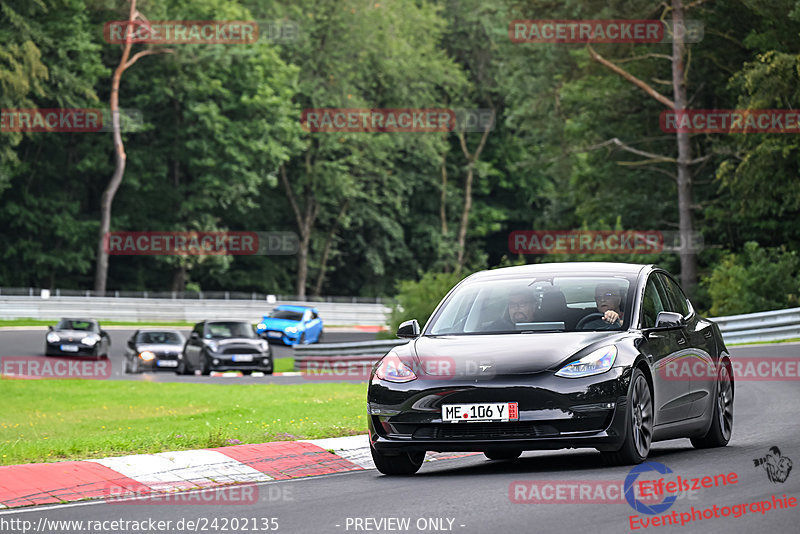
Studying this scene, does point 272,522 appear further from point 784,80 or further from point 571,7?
point 571,7

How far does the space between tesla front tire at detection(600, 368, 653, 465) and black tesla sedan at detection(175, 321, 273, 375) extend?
2525cm

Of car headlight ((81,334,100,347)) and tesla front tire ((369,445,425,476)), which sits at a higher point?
tesla front tire ((369,445,425,476))

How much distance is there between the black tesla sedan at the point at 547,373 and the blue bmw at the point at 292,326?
39907 millimetres

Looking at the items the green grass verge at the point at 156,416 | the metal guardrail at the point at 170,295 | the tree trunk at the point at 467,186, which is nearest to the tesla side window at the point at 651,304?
the green grass verge at the point at 156,416

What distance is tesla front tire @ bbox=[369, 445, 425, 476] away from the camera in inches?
416

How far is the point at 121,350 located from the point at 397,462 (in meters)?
38.4

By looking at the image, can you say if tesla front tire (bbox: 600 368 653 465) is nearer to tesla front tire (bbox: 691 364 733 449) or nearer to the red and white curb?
tesla front tire (bbox: 691 364 733 449)

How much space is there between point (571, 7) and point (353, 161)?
32030 millimetres

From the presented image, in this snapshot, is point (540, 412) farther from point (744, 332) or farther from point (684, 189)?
point (684, 189)

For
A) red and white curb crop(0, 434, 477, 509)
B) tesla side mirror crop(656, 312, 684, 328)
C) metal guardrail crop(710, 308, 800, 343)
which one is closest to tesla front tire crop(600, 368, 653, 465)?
tesla side mirror crop(656, 312, 684, 328)

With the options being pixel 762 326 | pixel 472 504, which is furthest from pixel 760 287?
pixel 472 504

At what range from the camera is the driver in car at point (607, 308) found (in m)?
10.9

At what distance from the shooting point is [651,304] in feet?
38.0

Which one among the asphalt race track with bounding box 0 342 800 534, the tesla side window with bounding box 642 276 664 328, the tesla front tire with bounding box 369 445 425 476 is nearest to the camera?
the asphalt race track with bounding box 0 342 800 534
